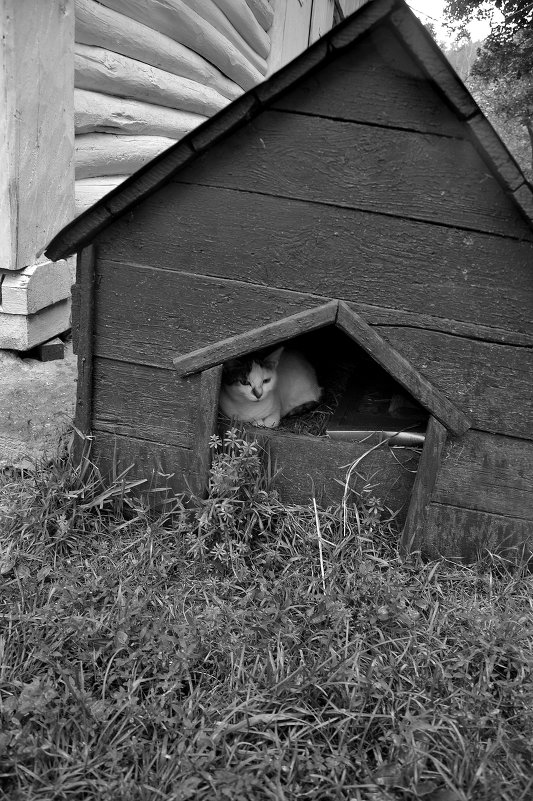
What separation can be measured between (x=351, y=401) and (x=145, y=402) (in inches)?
49.8

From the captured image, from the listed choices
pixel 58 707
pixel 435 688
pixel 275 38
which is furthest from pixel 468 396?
pixel 275 38

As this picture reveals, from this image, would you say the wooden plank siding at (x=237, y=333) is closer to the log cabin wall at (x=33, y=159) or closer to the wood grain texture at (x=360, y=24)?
the wood grain texture at (x=360, y=24)

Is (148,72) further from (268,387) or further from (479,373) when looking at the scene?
(479,373)

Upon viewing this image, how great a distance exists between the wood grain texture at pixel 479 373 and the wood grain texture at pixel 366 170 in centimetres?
41

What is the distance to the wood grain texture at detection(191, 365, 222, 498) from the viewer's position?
8.54 feet

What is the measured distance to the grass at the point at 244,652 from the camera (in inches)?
69.0

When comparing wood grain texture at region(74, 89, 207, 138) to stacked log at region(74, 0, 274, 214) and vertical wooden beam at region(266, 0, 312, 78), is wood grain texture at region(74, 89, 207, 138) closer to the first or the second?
stacked log at region(74, 0, 274, 214)

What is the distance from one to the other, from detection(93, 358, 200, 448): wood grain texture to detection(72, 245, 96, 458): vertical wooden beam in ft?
0.11

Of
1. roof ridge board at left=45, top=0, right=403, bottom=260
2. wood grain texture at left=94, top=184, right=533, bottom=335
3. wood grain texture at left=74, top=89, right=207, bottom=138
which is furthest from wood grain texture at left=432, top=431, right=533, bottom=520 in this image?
wood grain texture at left=74, top=89, right=207, bottom=138

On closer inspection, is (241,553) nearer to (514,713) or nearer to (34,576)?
(34,576)

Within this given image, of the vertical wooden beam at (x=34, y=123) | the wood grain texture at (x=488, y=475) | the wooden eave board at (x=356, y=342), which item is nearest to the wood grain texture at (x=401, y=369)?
the wooden eave board at (x=356, y=342)

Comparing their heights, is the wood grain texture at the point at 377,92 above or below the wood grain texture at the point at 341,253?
above

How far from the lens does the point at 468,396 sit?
2488 mm

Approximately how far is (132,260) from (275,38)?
205 inches
